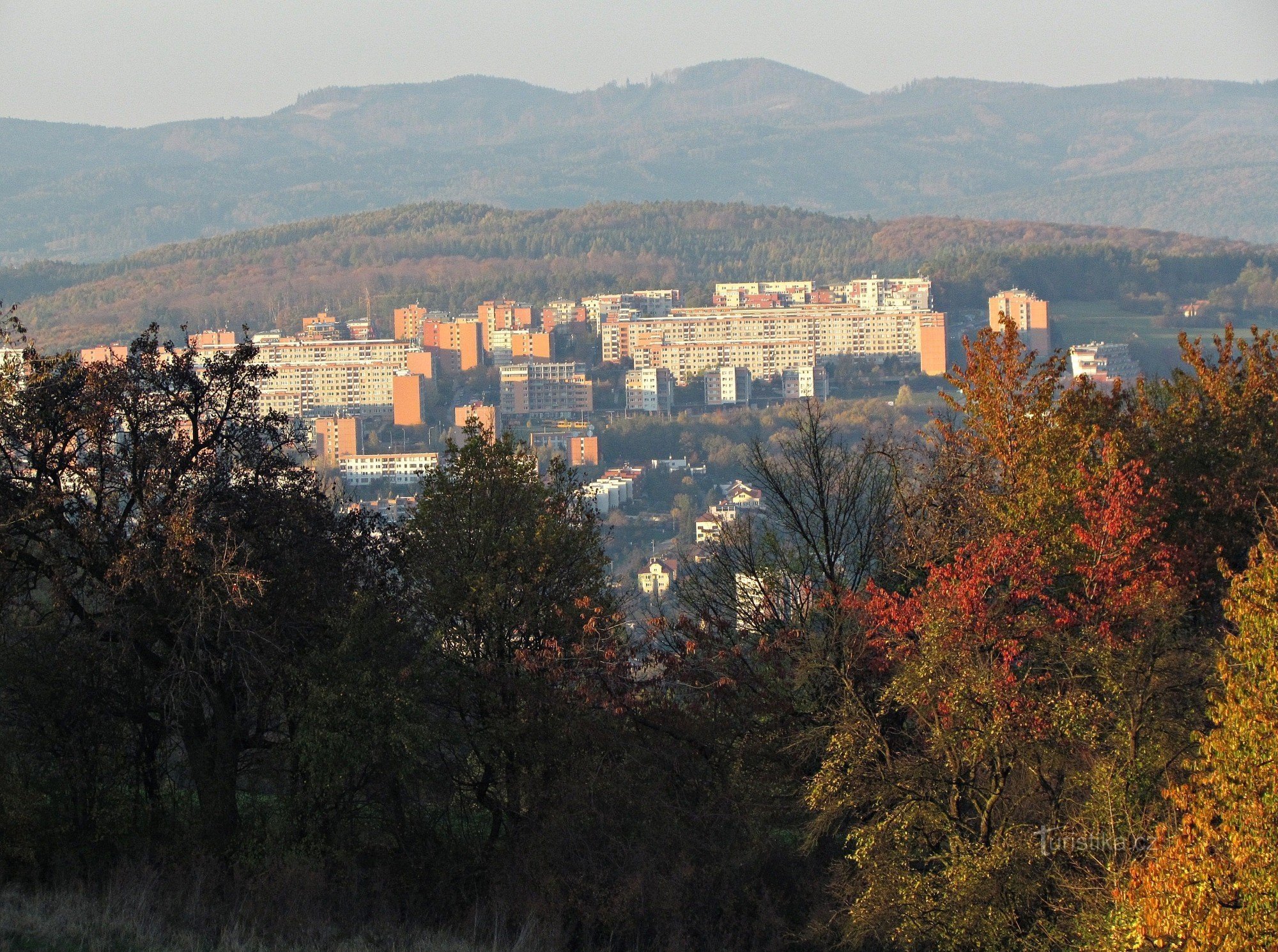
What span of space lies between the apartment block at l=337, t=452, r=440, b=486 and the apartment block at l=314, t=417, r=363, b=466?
2.40m

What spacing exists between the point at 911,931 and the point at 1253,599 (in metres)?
2.68

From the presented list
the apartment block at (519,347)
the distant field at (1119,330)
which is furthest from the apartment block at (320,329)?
the distant field at (1119,330)

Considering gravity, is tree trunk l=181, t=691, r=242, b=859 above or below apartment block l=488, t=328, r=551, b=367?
below

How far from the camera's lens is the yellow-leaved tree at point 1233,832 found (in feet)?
23.8

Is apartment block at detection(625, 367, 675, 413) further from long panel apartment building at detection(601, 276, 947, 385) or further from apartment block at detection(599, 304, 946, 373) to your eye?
apartment block at detection(599, 304, 946, 373)

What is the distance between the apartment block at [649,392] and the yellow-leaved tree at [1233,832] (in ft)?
279

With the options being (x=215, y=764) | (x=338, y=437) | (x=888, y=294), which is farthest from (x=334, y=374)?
(x=215, y=764)

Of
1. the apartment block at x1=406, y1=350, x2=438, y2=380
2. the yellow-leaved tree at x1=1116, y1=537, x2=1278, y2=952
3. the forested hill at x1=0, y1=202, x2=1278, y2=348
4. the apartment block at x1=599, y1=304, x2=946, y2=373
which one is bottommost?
the yellow-leaved tree at x1=1116, y1=537, x2=1278, y2=952

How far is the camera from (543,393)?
9456 cm

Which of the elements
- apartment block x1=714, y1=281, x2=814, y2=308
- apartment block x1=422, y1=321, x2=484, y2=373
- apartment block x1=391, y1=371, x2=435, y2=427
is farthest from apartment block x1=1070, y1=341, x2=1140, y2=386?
apartment block x1=714, y1=281, x2=814, y2=308

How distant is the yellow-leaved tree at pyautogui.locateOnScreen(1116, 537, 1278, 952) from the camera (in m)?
7.27

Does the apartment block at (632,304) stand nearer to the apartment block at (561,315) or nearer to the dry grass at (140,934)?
the apartment block at (561,315)

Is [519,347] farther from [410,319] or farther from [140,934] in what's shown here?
[140,934]

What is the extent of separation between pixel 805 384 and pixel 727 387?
468cm
